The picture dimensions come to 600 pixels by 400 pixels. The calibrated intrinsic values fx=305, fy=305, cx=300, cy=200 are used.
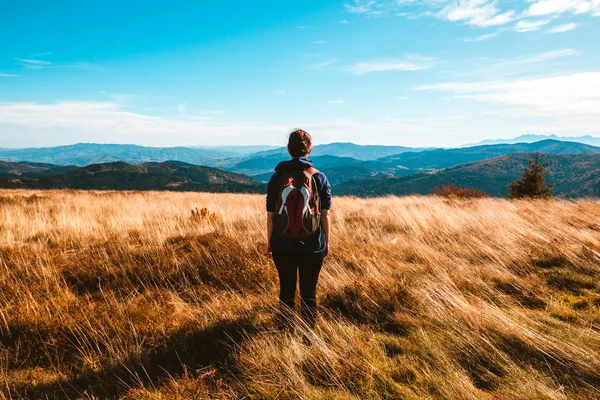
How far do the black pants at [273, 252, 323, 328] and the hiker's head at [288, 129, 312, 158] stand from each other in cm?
104

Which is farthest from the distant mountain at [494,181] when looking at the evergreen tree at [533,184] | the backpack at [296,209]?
the backpack at [296,209]

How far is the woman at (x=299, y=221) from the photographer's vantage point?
3010 mm

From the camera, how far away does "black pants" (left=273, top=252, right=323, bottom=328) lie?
3.15 metres

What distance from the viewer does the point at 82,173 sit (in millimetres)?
119688

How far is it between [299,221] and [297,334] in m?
1.18

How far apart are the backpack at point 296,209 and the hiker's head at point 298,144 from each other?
0.20m

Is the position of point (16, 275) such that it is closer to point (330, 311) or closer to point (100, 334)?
point (100, 334)

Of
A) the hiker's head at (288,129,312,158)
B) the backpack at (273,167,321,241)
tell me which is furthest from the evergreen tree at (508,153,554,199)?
the backpack at (273,167,321,241)

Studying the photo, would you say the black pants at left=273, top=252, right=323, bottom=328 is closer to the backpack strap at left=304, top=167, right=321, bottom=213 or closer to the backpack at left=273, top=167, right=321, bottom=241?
the backpack at left=273, top=167, right=321, bottom=241

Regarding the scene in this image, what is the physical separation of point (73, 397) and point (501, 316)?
4172 millimetres

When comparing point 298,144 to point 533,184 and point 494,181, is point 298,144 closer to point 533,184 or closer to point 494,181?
point 533,184

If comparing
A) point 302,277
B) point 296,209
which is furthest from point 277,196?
point 302,277

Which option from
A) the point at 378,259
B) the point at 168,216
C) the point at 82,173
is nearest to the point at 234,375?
the point at 378,259

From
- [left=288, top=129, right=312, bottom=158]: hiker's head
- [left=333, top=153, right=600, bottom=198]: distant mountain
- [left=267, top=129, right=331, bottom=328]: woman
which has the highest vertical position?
[left=288, top=129, right=312, bottom=158]: hiker's head
